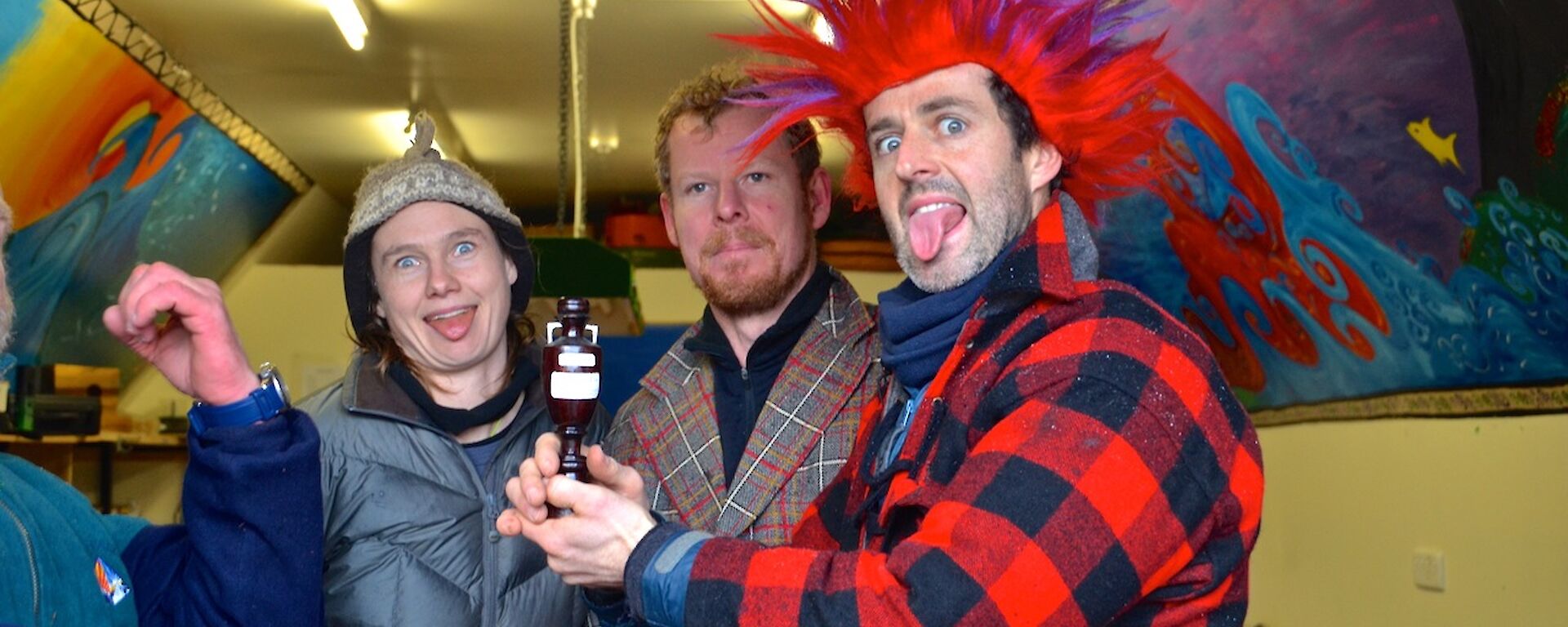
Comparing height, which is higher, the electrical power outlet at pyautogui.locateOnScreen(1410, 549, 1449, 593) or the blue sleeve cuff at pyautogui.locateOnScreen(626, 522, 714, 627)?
the blue sleeve cuff at pyautogui.locateOnScreen(626, 522, 714, 627)

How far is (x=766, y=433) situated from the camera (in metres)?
2.75

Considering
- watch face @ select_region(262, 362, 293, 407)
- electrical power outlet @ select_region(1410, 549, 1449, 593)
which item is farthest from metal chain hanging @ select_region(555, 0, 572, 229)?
electrical power outlet @ select_region(1410, 549, 1449, 593)

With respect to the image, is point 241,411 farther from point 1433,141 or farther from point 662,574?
point 1433,141

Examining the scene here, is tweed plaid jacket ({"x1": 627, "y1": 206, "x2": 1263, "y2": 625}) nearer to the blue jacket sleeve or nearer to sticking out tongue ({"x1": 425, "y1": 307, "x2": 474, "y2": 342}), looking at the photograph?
the blue jacket sleeve

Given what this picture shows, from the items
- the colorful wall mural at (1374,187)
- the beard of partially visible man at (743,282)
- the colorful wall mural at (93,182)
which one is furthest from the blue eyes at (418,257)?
the colorful wall mural at (93,182)

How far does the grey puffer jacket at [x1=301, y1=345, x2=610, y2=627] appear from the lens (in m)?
2.45

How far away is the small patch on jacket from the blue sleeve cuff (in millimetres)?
814

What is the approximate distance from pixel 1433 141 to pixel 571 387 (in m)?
2.81

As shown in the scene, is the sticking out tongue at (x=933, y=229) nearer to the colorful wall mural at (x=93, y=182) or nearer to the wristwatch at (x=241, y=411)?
the wristwatch at (x=241, y=411)

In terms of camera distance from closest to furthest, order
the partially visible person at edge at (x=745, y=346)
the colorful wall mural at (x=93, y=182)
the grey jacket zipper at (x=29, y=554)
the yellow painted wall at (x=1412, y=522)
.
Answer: the grey jacket zipper at (x=29, y=554) < the partially visible person at edge at (x=745, y=346) < the yellow painted wall at (x=1412, y=522) < the colorful wall mural at (x=93, y=182)

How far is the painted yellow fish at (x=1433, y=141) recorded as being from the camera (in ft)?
12.5

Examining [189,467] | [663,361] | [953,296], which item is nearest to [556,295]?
[663,361]

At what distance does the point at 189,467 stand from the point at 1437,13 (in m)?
2.95

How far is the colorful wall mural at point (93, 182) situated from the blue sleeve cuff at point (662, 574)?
13.2 ft
